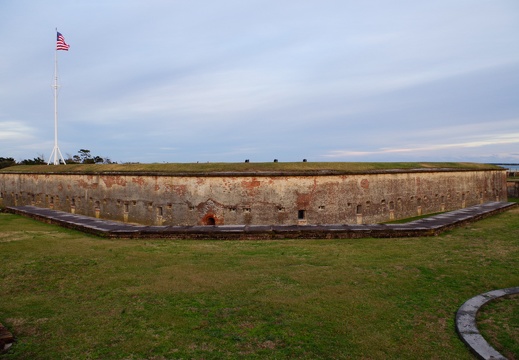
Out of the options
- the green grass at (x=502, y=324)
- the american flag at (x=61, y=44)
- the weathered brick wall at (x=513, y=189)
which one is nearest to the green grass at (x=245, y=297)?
the green grass at (x=502, y=324)

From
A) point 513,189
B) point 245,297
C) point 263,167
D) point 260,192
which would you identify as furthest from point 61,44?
point 513,189

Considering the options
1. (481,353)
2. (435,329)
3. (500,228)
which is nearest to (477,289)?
(435,329)

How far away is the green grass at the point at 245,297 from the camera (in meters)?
4.16

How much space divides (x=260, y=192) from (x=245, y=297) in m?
8.48

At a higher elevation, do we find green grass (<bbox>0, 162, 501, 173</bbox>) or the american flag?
the american flag

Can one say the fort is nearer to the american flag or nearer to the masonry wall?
the masonry wall

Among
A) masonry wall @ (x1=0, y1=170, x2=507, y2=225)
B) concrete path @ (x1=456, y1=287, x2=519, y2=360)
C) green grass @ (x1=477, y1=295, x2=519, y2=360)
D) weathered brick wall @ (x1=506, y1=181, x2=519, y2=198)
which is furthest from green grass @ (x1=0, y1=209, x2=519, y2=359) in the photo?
weathered brick wall @ (x1=506, y1=181, x2=519, y2=198)

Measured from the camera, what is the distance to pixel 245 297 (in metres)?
5.58

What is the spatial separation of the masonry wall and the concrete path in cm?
882

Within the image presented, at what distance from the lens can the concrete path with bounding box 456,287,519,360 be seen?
12.8 ft

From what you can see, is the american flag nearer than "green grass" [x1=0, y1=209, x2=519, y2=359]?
No

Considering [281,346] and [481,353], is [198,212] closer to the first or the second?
[281,346]

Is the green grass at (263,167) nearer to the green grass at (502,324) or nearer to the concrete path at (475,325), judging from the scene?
the concrete path at (475,325)

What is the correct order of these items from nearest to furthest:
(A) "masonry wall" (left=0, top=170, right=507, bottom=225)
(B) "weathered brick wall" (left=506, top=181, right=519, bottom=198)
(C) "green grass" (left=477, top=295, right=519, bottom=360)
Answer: (C) "green grass" (left=477, top=295, right=519, bottom=360) → (A) "masonry wall" (left=0, top=170, right=507, bottom=225) → (B) "weathered brick wall" (left=506, top=181, right=519, bottom=198)
